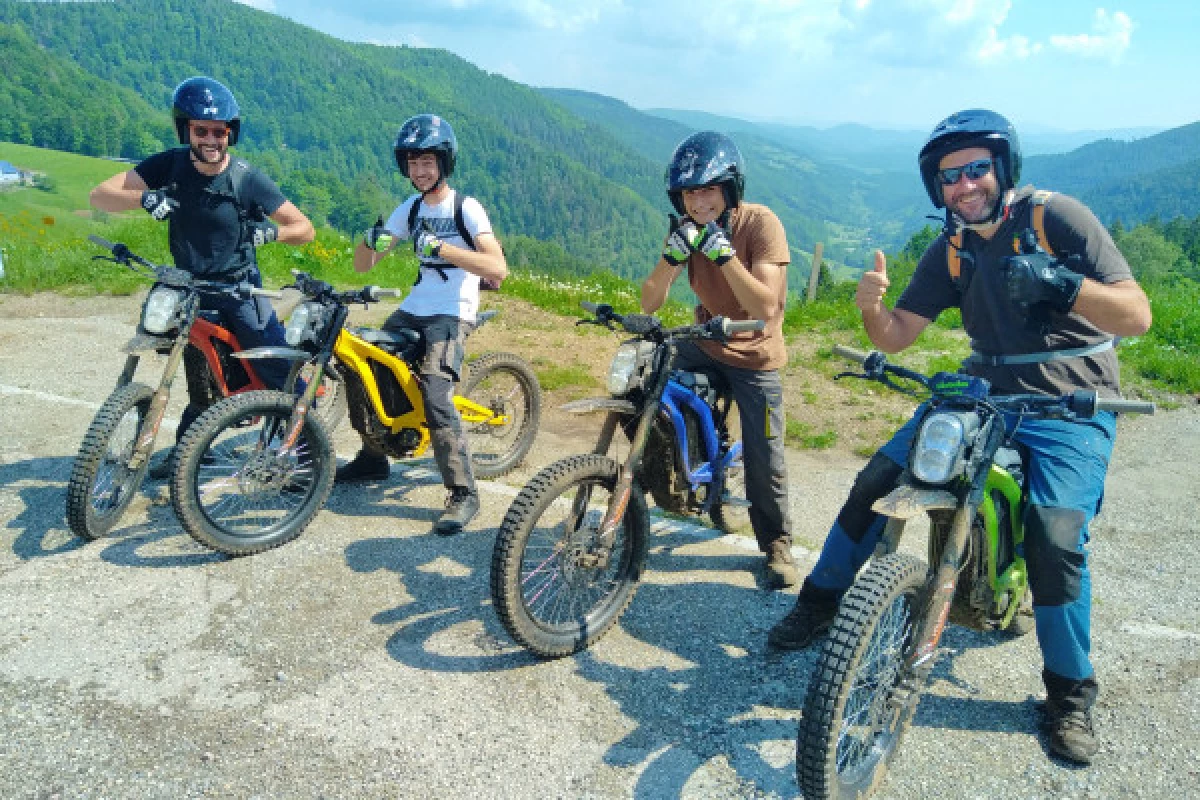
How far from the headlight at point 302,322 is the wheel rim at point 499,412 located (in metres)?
1.66

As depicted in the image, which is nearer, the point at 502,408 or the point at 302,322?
the point at 302,322

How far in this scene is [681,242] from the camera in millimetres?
3863

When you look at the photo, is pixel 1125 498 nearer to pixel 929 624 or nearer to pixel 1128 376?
pixel 1128 376

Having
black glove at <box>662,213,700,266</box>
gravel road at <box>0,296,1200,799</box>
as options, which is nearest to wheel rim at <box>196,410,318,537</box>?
gravel road at <box>0,296,1200,799</box>

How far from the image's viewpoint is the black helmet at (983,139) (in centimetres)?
343

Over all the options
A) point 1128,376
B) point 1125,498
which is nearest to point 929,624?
point 1125,498

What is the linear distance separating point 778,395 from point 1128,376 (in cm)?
747

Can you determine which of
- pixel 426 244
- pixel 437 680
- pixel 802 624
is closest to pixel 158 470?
pixel 426 244

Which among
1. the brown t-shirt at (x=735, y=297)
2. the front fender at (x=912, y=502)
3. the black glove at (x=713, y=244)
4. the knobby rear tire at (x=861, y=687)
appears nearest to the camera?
the knobby rear tire at (x=861, y=687)

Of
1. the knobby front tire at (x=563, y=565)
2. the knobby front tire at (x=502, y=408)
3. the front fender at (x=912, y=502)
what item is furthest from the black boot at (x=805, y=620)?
the knobby front tire at (x=502, y=408)

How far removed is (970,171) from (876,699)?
224 cm

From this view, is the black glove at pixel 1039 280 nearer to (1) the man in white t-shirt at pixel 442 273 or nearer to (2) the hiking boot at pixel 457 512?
(1) the man in white t-shirt at pixel 442 273

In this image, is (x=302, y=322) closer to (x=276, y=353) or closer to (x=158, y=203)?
(x=276, y=353)

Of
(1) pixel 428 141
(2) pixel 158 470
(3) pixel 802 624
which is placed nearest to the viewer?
(3) pixel 802 624
